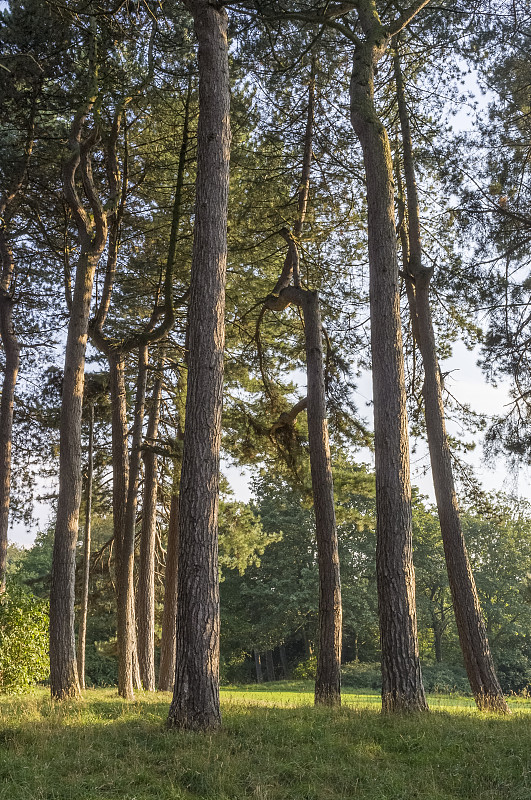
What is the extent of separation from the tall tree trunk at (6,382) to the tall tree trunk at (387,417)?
8893 millimetres

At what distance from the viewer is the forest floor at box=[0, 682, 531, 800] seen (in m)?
4.17

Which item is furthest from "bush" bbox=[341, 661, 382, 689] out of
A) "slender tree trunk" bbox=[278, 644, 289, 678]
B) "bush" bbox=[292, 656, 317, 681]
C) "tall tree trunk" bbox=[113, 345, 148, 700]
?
"tall tree trunk" bbox=[113, 345, 148, 700]

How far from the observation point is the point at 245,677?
36.5 m

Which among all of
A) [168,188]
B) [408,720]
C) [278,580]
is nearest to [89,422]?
[168,188]

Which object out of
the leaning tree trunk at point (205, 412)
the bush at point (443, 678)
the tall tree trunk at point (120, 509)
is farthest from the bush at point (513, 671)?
the leaning tree trunk at point (205, 412)

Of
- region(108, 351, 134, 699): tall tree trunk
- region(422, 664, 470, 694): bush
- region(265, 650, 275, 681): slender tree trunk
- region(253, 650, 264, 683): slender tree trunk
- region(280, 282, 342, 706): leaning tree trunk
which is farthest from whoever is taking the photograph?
region(265, 650, 275, 681): slender tree trunk

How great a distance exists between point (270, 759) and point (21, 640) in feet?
18.5

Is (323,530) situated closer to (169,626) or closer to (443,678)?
(169,626)

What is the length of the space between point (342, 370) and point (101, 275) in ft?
19.8

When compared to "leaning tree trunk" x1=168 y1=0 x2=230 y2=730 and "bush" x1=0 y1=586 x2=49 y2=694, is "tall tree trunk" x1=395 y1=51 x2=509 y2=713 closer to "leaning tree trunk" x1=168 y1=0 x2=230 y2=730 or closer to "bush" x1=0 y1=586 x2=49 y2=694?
"leaning tree trunk" x1=168 y1=0 x2=230 y2=730

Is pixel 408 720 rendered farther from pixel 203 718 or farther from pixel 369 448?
pixel 369 448

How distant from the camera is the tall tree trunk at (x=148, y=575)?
1521 cm

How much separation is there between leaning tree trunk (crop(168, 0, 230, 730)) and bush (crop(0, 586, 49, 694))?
4101 millimetres

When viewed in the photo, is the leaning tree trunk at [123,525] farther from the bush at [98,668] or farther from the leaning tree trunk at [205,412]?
the bush at [98,668]
